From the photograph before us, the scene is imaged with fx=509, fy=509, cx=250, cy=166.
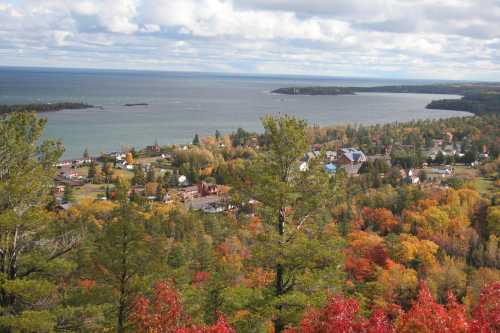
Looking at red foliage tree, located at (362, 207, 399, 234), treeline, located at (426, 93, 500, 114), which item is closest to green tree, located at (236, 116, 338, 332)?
red foliage tree, located at (362, 207, 399, 234)

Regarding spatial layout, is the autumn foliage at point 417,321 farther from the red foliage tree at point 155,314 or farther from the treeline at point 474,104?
the treeline at point 474,104

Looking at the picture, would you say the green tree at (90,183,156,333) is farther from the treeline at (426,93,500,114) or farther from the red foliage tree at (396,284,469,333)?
the treeline at (426,93,500,114)

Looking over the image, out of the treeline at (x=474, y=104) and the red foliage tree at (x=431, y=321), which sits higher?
the red foliage tree at (x=431, y=321)

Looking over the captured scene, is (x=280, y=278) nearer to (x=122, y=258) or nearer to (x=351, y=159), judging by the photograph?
(x=122, y=258)

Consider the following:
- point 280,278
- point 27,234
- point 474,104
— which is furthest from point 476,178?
point 474,104

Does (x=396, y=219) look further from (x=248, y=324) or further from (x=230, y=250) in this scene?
(x=248, y=324)

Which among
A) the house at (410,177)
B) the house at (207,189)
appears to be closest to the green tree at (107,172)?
the house at (207,189)
